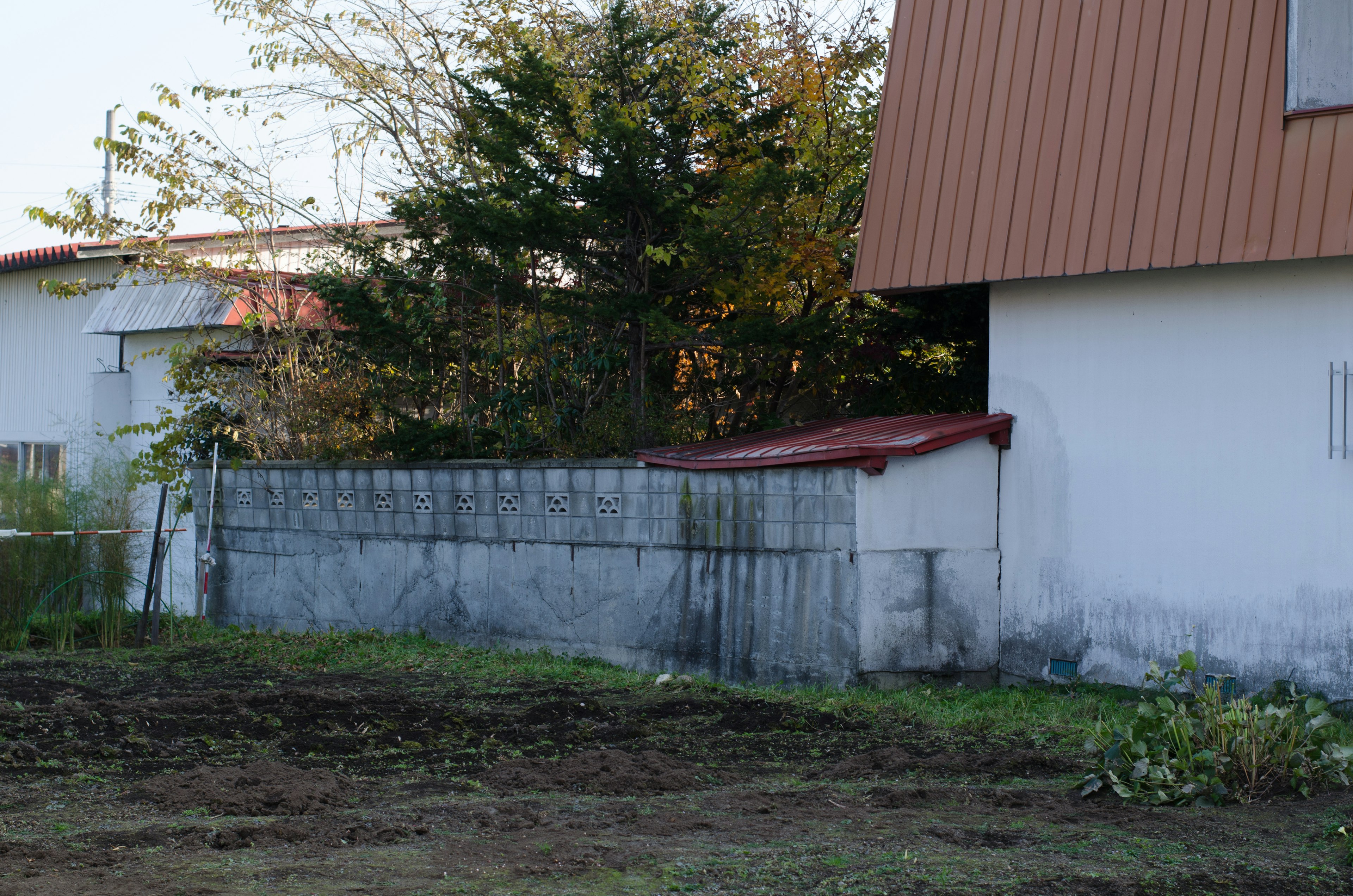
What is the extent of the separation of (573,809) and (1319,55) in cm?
715

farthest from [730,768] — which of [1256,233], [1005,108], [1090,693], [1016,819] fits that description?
[1005,108]

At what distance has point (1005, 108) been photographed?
10188 mm

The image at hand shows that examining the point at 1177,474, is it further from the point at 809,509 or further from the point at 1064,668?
the point at 809,509

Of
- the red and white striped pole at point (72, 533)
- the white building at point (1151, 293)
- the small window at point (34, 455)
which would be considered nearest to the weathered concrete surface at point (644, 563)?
the white building at point (1151, 293)

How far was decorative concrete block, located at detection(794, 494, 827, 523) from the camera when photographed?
9719mm

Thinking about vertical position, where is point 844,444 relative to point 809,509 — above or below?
above

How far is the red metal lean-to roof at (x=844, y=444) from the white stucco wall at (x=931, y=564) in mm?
155

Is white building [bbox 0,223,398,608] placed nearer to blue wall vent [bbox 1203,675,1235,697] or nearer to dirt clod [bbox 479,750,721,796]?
dirt clod [bbox 479,750,721,796]

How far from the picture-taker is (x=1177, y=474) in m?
9.21

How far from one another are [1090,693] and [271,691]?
6.09m

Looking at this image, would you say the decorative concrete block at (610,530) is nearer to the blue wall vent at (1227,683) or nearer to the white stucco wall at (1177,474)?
the white stucco wall at (1177,474)

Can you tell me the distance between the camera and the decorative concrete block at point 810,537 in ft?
31.9

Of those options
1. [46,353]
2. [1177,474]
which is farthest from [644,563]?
[46,353]

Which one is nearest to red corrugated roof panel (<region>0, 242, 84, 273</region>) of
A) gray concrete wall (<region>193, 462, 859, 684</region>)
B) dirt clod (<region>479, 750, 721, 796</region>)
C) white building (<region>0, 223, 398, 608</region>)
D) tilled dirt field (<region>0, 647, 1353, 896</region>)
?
white building (<region>0, 223, 398, 608</region>)
